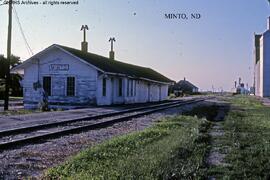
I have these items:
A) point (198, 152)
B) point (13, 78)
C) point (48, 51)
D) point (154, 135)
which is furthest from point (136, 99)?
point (198, 152)

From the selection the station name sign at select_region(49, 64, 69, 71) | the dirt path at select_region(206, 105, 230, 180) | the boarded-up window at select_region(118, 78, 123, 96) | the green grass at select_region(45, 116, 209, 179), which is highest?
the station name sign at select_region(49, 64, 69, 71)

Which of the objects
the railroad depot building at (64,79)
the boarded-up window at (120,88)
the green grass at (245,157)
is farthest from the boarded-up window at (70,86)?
the green grass at (245,157)

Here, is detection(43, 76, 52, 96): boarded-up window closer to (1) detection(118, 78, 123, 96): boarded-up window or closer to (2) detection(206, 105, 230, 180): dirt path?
(1) detection(118, 78, 123, 96): boarded-up window

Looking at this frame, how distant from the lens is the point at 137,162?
7.80 m

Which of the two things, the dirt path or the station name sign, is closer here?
the dirt path

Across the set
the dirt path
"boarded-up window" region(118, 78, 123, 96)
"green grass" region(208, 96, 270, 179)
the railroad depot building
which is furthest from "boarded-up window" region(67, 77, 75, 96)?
the dirt path

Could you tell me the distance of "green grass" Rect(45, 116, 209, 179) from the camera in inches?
267

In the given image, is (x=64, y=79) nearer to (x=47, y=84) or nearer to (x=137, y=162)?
(x=47, y=84)

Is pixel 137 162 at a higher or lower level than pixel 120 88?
lower

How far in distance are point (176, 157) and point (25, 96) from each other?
94.7 feet

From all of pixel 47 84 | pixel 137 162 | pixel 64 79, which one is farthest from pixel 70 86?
pixel 137 162

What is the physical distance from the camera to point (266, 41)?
75438 millimetres

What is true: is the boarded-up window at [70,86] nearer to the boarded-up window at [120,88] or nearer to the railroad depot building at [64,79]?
the railroad depot building at [64,79]

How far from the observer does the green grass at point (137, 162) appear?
267 inches
